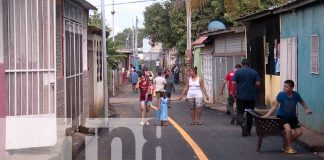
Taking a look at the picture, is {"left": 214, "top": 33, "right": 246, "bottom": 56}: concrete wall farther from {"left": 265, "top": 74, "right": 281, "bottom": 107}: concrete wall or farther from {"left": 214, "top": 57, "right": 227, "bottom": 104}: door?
{"left": 265, "top": 74, "right": 281, "bottom": 107}: concrete wall

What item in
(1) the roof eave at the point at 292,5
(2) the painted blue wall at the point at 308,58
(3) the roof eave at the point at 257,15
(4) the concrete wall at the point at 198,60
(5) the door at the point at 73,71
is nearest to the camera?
(2) the painted blue wall at the point at 308,58

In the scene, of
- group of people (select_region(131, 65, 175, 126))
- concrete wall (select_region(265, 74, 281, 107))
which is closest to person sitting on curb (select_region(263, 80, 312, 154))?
group of people (select_region(131, 65, 175, 126))

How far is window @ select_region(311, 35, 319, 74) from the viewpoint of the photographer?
14016 millimetres

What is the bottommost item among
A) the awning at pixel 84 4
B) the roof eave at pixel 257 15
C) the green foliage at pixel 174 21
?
the awning at pixel 84 4

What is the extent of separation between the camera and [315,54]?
46.6ft

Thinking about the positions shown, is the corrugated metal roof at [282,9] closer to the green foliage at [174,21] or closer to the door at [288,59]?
the door at [288,59]

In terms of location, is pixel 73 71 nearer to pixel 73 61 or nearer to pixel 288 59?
pixel 73 61

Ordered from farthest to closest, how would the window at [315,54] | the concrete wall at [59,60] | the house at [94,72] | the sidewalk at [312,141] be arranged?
1. the house at [94,72]
2. the window at [315,54]
3. the concrete wall at [59,60]
4. the sidewalk at [312,141]

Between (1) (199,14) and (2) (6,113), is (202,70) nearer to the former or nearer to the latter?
(1) (199,14)

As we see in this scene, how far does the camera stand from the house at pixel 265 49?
1885 centimetres

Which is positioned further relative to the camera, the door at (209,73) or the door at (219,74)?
the door at (209,73)

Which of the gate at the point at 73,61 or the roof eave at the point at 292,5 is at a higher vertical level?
the roof eave at the point at 292,5

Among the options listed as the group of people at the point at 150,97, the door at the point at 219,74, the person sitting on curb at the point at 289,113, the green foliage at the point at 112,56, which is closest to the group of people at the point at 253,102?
the person sitting on curb at the point at 289,113

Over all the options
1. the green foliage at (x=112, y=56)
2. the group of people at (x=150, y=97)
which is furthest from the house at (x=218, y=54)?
the green foliage at (x=112, y=56)
